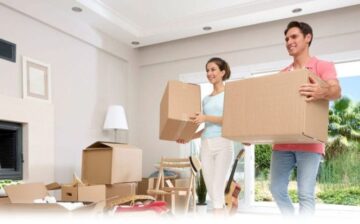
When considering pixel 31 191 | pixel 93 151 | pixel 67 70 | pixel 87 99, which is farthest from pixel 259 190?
pixel 31 191

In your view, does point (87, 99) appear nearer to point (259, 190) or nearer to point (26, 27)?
point (26, 27)

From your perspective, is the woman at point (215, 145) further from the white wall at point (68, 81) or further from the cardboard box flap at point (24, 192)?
the white wall at point (68, 81)

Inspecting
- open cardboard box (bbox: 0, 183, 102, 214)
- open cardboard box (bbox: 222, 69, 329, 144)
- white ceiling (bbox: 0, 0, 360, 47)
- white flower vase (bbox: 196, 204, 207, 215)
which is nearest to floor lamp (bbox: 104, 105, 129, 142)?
white ceiling (bbox: 0, 0, 360, 47)

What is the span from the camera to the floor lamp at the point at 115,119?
14.0 feet

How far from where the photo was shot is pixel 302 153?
1.65 metres

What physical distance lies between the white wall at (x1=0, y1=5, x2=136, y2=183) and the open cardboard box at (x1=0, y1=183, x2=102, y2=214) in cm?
143

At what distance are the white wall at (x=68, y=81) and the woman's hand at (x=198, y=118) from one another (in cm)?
196

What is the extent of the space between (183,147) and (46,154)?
1846 millimetres

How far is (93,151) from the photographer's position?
345 cm

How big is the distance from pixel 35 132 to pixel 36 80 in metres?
0.53

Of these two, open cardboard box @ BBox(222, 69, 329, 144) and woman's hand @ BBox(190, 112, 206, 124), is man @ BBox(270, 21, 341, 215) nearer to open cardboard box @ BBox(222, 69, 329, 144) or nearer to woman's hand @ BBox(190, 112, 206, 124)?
open cardboard box @ BBox(222, 69, 329, 144)

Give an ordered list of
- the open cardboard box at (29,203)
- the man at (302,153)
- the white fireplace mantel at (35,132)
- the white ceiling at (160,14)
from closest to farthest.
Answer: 1. the open cardboard box at (29,203)
2. the man at (302,153)
3. the white fireplace mantel at (35,132)
4. the white ceiling at (160,14)

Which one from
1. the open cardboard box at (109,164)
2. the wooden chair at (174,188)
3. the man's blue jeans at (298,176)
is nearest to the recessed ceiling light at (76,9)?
the open cardboard box at (109,164)

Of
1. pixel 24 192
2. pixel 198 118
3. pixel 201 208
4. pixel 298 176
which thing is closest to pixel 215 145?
pixel 198 118
